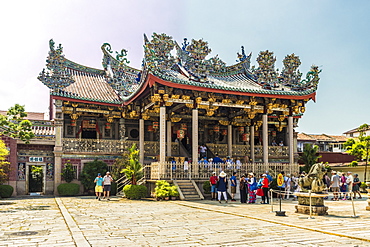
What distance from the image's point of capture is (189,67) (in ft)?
70.4

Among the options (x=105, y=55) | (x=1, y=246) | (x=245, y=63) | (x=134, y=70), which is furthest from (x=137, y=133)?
(x=1, y=246)

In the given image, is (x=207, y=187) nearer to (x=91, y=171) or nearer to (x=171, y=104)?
(x=171, y=104)

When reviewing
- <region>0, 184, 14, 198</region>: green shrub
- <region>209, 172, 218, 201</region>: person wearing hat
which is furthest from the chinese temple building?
<region>0, 184, 14, 198</region>: green shrub

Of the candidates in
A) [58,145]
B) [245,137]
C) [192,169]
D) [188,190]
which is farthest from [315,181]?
[58,145]

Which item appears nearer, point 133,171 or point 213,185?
point 213,185

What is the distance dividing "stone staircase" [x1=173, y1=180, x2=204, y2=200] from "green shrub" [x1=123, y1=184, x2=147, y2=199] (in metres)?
1.71

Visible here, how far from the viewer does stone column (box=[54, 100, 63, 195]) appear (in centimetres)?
2366

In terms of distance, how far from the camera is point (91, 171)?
78.1 feet

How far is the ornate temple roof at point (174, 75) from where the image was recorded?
20484 millimetres

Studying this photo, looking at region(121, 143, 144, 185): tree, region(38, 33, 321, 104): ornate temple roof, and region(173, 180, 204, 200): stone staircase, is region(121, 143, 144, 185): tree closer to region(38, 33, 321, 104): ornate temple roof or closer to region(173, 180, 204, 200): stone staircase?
region(173, 180, 204, 200): stone staircase

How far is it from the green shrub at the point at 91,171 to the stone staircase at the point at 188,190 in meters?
6.68

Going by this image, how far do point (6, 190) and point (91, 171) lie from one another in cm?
494

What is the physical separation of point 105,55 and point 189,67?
11.8 metres

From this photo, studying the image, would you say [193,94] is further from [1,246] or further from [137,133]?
[1,246]
